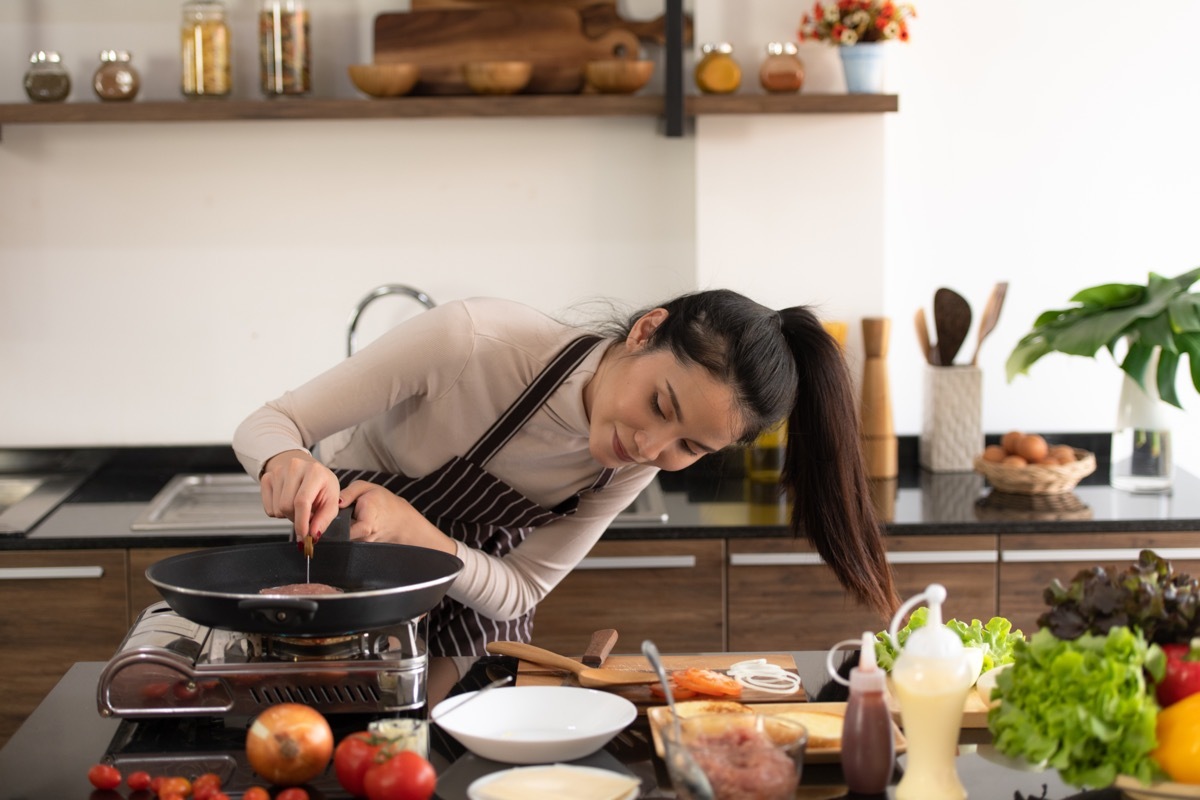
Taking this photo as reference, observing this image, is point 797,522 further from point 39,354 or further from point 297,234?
point 39,354

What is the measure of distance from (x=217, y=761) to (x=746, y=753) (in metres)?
0.55

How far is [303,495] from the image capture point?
1.57 metres

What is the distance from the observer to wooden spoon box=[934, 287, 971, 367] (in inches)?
118

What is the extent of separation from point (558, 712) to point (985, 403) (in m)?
2.09

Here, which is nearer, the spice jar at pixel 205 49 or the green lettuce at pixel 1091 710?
the green lettuce at pixel 1091 710

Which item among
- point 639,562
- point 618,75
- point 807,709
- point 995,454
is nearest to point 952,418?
point 995,454

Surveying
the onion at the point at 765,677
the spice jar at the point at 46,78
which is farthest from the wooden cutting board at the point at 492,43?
the onion at the point at 765,677

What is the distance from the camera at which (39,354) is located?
3201 millimetres

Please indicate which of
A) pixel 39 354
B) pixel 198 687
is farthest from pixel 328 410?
pixel 39 354

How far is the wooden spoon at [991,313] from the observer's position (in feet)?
9.91

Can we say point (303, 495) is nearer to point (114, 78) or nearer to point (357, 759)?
point (357, 759)

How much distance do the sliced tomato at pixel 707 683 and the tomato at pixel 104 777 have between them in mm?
624

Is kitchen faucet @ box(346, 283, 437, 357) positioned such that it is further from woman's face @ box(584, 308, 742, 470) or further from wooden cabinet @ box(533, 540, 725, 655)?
woman's face @ box(584, 308, 742, 470)

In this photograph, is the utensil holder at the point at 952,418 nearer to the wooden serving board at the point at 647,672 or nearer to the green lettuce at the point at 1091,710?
the wooden serving board at the point at 647,672
